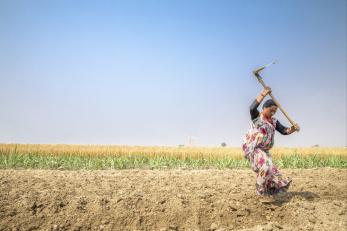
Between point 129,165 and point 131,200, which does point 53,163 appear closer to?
point 129,165

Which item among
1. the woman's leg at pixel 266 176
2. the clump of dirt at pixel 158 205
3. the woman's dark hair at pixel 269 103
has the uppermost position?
the woman's dark hair at pixel 269 103

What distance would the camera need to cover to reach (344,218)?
7.75 m

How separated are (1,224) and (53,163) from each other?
19.5 feet

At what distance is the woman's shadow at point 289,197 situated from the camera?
320 inches

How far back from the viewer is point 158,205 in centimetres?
796

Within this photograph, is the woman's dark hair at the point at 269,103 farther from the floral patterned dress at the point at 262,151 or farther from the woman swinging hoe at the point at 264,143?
the floral patterned dress at the point at 262,151

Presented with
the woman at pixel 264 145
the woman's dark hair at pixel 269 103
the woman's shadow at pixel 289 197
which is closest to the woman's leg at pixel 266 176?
the woman at pixel 264 145

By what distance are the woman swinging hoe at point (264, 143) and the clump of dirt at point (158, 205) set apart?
552 mm

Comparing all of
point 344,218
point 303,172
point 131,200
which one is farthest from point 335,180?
point 131,200

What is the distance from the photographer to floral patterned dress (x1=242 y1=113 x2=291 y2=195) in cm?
741

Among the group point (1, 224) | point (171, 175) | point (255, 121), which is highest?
point (255, 121)

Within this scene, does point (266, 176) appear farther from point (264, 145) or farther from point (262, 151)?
point (264, 145)

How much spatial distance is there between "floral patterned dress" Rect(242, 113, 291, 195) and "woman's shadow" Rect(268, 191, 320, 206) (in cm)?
51

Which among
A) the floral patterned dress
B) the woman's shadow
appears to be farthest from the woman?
the woman's shadow
